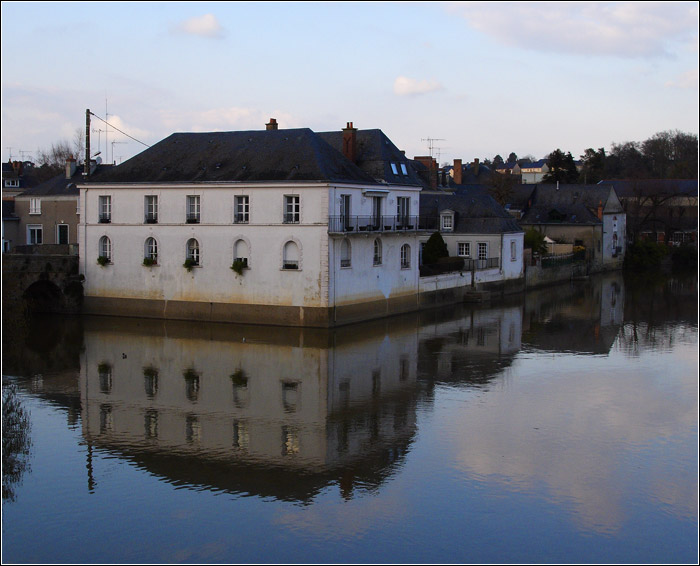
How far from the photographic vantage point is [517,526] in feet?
44.9

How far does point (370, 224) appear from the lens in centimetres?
3472

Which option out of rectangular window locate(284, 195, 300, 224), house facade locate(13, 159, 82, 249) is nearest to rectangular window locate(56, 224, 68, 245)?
house facade locate(13, 159, 82, 249)

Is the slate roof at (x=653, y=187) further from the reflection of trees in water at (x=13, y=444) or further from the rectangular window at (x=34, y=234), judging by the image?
the reflection of trees in water at (x=13, y=444)

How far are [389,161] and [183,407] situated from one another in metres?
20.7

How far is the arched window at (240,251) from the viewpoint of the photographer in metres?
33.0

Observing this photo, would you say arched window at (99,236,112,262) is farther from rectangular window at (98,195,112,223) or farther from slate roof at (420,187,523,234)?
slate roof at (420,187,523,234)

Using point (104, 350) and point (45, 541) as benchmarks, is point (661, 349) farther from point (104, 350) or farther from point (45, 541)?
point (45, 541)

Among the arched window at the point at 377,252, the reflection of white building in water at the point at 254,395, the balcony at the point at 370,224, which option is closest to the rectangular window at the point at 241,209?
the balcony at the point at 370,224

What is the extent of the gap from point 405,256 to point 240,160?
8058mm

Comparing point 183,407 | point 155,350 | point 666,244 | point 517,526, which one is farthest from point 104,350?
point 666,244

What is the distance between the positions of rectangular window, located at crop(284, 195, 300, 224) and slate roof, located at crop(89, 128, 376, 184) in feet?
2.37

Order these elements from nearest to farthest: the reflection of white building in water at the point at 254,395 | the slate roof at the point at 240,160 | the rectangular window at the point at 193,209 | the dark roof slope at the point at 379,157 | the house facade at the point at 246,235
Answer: the reflection of white building in water at the point at 254,395
the house facade at the point at 246,235
the slate roof at the point at 240,160
the rectangular window at the point at 193,209
the dark roof slope at the point at 379,157

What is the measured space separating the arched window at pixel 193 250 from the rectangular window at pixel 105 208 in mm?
3951

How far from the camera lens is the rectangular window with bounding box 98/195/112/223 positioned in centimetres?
3591
